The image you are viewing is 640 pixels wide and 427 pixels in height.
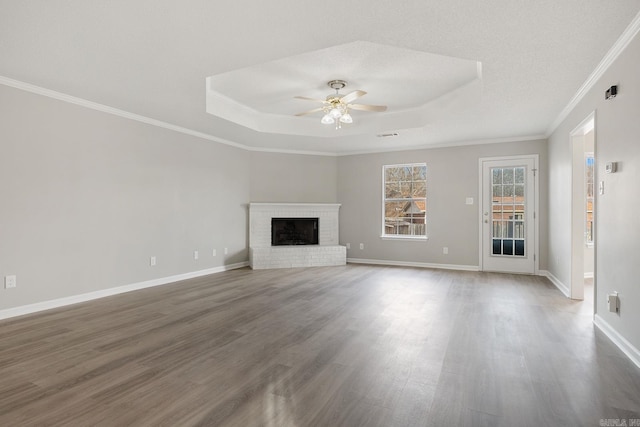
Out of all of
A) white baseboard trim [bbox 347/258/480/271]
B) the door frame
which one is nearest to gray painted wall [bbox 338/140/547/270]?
white baseboard trim [bbox 347/258/480/271]

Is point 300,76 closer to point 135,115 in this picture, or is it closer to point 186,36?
point 186,36

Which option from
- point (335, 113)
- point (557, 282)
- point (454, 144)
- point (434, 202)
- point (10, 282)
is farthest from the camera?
point (434, 202)

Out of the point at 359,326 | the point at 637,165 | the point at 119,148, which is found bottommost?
the point at 359,326

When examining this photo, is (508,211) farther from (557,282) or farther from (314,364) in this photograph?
(314,364)

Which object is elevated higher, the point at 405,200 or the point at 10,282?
the point at 405,200

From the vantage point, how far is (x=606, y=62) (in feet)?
9.96

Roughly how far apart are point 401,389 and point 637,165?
7.79 feet

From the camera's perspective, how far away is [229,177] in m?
6.65

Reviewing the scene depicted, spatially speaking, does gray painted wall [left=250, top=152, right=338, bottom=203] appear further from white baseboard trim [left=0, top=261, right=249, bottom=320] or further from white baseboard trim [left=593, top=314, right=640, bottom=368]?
white baseboard trim [left=593, top=314, right=640, bottom=368]

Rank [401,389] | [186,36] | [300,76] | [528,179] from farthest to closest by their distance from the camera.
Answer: [528,179] < [300,76] < [186,36] < [401,389]

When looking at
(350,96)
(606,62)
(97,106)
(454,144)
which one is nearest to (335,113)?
(350,96)

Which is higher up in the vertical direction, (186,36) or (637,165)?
(186,36)

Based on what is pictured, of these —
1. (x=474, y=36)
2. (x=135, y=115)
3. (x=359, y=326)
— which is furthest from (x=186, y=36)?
(x=359, y=326)

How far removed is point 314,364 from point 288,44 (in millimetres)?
2525
